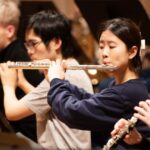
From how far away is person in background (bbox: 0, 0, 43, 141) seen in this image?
234 cm

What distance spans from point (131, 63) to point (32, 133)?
753 millimetres

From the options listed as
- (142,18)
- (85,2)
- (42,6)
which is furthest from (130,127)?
(42,6)

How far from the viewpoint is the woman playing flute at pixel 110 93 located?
1680 millimetres

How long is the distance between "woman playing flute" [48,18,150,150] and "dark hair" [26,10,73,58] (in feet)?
1.21

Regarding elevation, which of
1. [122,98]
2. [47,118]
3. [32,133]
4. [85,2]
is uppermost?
[85,2]

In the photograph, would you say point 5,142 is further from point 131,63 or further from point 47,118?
point 131,63

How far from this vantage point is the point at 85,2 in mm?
2941

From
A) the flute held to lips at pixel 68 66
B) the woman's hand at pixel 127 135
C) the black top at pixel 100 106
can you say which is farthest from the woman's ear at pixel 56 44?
the woman's hand at pixel 127 135

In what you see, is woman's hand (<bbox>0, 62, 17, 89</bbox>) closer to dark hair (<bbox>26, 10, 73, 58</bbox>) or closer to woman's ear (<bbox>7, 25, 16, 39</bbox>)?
Answer: dark hair (<bbox>26, 10, 73, 58</bbox>)

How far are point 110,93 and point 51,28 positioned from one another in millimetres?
611

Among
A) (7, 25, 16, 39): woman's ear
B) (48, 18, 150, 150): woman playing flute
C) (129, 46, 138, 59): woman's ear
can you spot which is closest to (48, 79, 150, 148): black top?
(48, 18, 150, 150): woman playing flute

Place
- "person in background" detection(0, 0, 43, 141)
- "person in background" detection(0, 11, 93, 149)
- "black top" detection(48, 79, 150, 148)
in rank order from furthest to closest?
"person in background" detection(0, 0, 43, 141), "person in background" detection(0, 11, 93, 149), "black top" detection(48, 79, 150, 148)

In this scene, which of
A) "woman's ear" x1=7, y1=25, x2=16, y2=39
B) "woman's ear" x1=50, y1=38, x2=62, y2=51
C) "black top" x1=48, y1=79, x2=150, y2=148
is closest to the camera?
"black top" x1=48, y1=79, x2=150, y2=148

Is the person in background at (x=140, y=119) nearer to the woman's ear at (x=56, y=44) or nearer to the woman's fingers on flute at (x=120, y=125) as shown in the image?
the woman's fingers on flute at (x=120, y=125)
